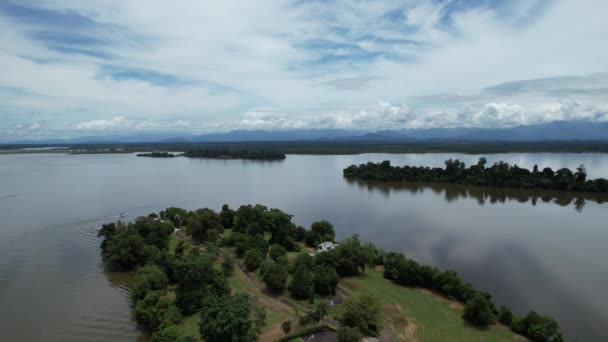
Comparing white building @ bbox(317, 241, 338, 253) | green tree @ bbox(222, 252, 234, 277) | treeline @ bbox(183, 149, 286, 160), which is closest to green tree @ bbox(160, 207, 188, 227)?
green tree @ bbox(222, 252, 234, 277)

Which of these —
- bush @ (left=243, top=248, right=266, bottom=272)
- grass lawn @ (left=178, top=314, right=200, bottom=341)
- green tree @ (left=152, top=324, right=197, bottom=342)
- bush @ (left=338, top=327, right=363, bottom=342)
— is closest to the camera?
bush @ (left=338, top=327, right=363, bottom=342)

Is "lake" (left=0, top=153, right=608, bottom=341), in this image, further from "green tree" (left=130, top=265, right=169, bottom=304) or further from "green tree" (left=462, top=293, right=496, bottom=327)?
"green tree" (left=462, top=293, right=496, bottom=327)

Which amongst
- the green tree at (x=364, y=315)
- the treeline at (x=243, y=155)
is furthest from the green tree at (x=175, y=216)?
the treeline at (x=243, y=155)

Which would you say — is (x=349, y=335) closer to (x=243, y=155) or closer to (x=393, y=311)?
(x=393, y=311)

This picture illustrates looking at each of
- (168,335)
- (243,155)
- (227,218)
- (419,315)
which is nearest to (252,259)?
(168,335)

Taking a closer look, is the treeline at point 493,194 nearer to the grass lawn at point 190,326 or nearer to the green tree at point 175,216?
the green tree at point 175,216

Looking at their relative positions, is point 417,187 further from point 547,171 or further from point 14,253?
point 14,253
